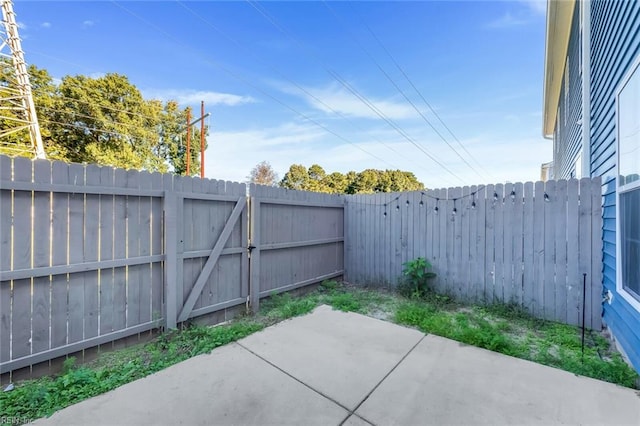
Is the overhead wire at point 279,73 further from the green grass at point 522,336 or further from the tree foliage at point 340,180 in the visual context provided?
the green grass at point 522,336

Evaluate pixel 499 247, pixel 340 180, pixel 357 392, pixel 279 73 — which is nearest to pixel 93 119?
pixel 279 73

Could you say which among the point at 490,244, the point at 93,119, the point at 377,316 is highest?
the point at 93,119

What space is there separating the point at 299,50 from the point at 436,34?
14.4ft

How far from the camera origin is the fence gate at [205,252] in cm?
283

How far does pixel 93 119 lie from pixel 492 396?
1977 cm

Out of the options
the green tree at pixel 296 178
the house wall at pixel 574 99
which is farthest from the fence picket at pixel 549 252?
the green tree at pixel 296 178

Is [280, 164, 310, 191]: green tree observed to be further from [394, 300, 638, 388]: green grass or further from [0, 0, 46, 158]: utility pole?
[394, 300, 638, 388]: green grass

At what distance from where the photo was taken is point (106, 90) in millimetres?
14711

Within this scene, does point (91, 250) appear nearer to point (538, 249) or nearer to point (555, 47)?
point (538, 249)

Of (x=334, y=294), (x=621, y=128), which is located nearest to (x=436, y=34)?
(x=621, y=128)

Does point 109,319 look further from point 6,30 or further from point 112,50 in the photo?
point 6,30

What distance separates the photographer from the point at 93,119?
1428cm

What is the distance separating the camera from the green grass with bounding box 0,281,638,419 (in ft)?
6.03

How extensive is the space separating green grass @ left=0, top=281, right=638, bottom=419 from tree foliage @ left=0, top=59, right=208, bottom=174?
15788mm
